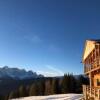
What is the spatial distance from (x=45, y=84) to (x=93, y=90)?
→ 68575 millimetres

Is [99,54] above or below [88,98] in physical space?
above

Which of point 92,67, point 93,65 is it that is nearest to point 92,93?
point 93,65

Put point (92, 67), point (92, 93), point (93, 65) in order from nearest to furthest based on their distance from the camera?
point (92, 93) → point (93, 65) → point (92, 67)

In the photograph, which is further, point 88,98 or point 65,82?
point 65,82

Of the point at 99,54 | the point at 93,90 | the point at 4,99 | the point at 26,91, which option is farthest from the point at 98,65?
the point at 4,99

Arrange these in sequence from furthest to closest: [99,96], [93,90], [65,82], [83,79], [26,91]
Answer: [26,91]
[83,79]
[65,82]
[93,90]
[99,96]

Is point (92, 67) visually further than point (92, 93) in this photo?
Yes

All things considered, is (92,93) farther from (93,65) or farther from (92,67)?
(92,67)

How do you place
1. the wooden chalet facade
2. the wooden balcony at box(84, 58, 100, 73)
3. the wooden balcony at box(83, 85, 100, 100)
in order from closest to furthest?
the wooden balcony at box(83, 85, 100, 100) < the wooden chalet facade < the wooden balcony at box(84, 58, 100, 73)

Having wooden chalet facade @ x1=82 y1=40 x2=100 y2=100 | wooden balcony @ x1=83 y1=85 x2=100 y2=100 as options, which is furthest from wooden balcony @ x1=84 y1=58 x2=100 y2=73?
wooden balcony @ x1=83 y1=85 x2=100 y2=100

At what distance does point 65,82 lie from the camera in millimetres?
78562

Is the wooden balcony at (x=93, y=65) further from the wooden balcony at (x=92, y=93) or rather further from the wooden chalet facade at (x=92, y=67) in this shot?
the wooden balcony at (x=92, y=93)

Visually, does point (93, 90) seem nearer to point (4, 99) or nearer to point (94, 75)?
point (94, 75)

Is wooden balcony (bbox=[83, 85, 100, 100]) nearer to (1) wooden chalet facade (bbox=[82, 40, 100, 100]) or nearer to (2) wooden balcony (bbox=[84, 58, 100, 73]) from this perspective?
(1) wooden chalet facade (bbox=[82, 40, 100, 100])
